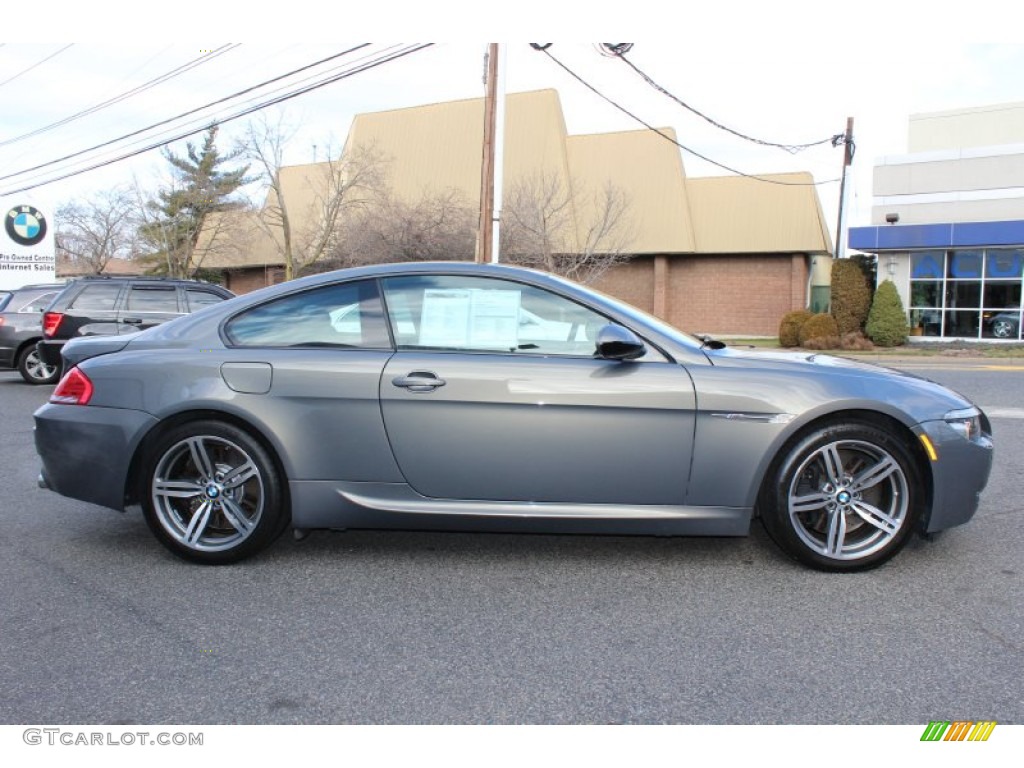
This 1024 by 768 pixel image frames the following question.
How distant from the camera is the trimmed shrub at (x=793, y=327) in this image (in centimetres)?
2650

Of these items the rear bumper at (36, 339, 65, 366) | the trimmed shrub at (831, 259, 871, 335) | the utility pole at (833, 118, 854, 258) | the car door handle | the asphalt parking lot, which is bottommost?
the asphalt parking lot

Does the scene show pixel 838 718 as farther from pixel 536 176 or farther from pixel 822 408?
pixel 536 176

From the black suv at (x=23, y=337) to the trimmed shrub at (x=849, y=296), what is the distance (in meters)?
22.3

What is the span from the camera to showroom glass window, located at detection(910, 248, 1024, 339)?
25078 millimetres

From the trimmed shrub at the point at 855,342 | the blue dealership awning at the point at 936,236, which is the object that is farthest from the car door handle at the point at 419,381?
the blue dealership awning at the point at 936,236

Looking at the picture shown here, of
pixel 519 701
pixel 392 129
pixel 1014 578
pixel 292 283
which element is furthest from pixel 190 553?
pixel 392 129

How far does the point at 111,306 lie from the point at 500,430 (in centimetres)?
1015

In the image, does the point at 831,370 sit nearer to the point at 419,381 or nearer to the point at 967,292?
the point at 419,381

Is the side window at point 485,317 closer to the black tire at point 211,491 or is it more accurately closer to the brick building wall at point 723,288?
the black tire at point 211,491

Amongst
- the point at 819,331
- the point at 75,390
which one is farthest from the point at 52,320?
the point at 819,331

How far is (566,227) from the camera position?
29.9 m

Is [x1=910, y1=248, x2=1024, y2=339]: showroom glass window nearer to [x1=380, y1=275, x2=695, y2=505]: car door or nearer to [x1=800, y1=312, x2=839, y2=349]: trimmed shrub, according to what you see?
[x1=800, y1=312, x2=839, y2=349]: trimmed shrub

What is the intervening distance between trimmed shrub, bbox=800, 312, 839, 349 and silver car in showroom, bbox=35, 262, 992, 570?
889 inches

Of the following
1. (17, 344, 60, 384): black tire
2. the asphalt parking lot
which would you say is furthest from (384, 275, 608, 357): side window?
(17, 344, 60, 384): black tire
